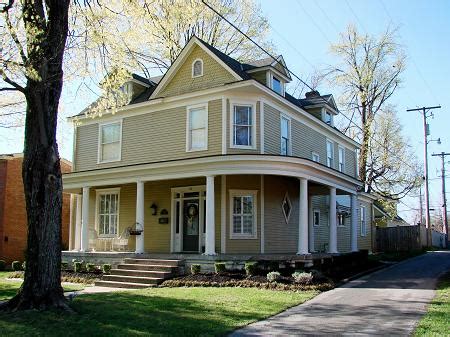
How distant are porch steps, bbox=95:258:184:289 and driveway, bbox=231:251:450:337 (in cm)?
544

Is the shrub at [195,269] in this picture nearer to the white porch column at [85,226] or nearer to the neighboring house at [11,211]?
the white porch column at [85,226]

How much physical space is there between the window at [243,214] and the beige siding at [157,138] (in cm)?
194

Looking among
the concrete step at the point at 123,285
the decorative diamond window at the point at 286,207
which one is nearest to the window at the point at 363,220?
the decorative diamond window at the point at 286,207

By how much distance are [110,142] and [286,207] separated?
840 centimetres

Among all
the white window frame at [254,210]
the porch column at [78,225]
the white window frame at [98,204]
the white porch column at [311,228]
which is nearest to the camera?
the white window frame at [254,210]

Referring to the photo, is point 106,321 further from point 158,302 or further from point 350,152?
point 350,152

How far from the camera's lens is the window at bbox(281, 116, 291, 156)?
20.1 m

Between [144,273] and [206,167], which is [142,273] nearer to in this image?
[144,273]

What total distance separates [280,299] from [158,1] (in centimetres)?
857

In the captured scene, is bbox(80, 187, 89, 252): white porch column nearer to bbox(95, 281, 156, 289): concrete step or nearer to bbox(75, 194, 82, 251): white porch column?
bbox(75, 194, 82, 251): white porch column

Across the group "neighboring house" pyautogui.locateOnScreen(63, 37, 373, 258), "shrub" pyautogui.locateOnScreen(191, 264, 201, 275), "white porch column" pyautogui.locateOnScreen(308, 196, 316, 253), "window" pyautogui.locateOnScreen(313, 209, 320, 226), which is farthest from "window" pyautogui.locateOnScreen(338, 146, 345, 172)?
"shrub" pyautogui.locateOnScreen(191, 264, 201, 275)

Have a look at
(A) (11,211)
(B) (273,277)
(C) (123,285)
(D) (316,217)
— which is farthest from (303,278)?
(A) (11,211)

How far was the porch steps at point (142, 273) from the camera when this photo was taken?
15602 mm

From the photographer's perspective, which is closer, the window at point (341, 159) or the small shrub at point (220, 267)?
the small shrub at point (220, 267)
